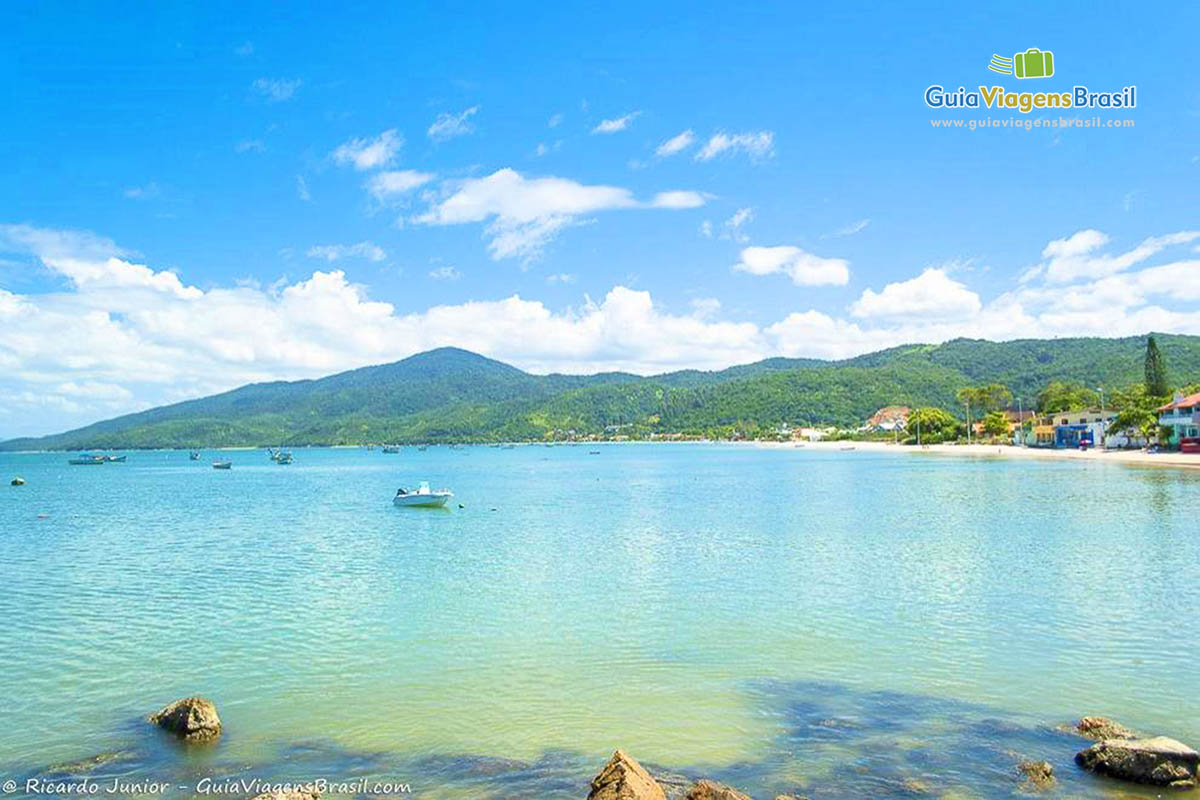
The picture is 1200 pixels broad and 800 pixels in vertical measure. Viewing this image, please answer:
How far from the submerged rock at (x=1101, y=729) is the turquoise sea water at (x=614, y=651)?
36 cm

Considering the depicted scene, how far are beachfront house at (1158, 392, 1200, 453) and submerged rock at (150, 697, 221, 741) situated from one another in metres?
87.2

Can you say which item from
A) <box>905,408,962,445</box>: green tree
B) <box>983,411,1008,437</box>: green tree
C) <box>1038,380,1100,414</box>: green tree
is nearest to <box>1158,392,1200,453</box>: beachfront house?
<box>1038,380,1100,414</box>: green tree

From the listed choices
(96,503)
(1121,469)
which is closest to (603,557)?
(96,503)

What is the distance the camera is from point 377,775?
1004cm

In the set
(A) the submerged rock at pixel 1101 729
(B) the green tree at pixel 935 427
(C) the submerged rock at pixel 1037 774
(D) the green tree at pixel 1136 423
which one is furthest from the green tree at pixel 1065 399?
(C) the submerged rock at pixel 1037 774

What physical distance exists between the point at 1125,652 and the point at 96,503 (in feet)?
207

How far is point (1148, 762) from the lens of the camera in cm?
911

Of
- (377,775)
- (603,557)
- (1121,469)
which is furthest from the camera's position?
(1121,469)

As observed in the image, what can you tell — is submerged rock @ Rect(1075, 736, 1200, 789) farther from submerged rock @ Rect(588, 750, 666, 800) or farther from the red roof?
the red roof

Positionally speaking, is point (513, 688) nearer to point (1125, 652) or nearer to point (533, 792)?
point (533, 792)

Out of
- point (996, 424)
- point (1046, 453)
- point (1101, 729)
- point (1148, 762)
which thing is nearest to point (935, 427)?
point (996, 424)

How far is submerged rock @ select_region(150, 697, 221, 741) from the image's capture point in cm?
1123

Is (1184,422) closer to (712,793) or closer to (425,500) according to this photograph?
(425,500)

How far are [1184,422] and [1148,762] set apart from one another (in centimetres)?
8692
